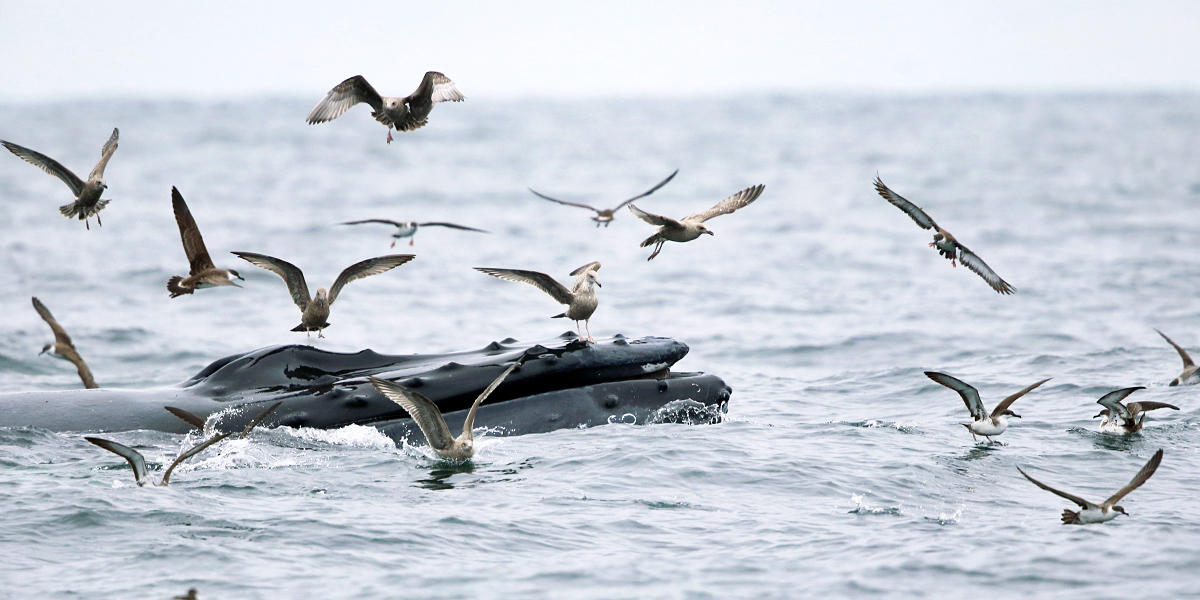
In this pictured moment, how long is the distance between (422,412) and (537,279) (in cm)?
138


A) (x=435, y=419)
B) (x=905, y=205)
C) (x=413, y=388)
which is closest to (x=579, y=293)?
(x=413, y=388)

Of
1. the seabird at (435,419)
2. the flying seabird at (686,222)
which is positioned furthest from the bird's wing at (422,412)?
the flying seabird at (686,222)

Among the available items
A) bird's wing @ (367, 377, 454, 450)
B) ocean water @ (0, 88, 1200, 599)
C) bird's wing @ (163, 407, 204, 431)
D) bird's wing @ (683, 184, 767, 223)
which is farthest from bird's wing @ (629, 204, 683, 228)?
bird's wing @ (163, 407, 204, 431)

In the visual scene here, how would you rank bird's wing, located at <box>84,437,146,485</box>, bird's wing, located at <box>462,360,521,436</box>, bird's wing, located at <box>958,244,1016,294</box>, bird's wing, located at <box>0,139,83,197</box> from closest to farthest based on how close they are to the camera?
bird's wing, located at <box>84,437,146,485</box> → bird's wing, located at <box>462,360,521,436</box> → bird's wing, located at <box>0,139,83,197</box> → bird's wing, located at <box>958,244,1016,294</box>

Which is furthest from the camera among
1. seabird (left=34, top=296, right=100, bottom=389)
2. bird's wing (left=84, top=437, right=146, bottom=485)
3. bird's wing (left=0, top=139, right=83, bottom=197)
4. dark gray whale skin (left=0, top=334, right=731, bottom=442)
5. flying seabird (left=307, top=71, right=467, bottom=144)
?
seabird (left=34, top=296, right=100, bottom=389)

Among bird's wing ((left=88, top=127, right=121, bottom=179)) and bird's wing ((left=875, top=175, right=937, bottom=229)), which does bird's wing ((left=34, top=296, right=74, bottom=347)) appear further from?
bird's wing ((left=875, top=175, right=937, bottom=229))

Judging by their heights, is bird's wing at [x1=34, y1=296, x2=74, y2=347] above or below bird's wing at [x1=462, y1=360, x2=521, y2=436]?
above

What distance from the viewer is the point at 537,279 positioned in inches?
402

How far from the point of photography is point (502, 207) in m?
41.6

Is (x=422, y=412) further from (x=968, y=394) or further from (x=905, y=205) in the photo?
(x=905, y=205)

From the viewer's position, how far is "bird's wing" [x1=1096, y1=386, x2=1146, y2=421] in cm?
1104

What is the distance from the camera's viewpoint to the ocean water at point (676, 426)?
8141 millimetres

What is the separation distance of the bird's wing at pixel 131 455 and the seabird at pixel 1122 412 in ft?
23.6

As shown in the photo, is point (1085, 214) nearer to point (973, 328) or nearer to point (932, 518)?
point (973, 328)
